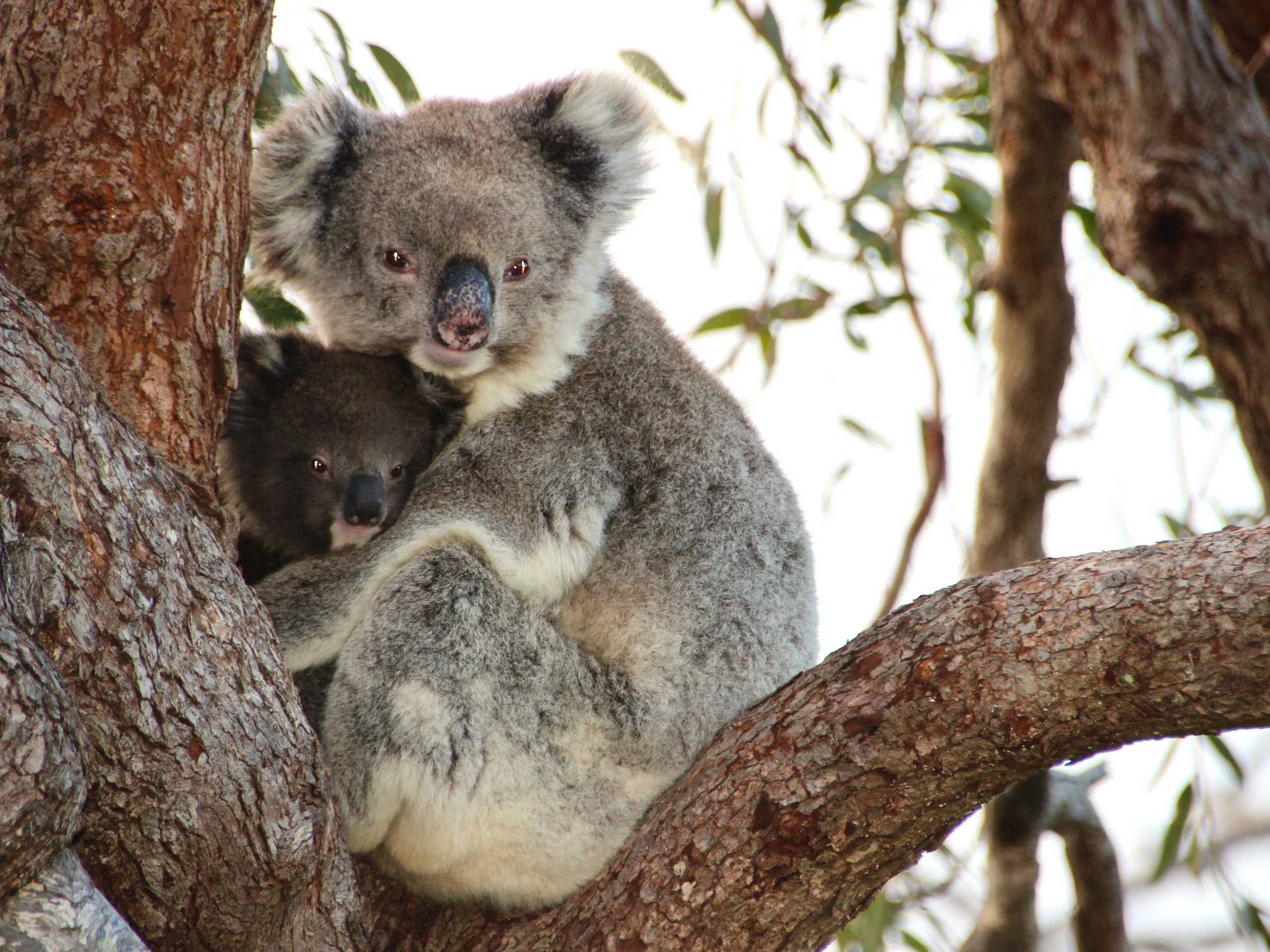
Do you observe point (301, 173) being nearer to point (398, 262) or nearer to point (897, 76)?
point (398, 262)

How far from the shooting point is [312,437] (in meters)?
2.64

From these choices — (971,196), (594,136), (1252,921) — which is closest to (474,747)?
(594,136)

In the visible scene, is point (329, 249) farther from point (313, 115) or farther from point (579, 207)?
point (579, 207)

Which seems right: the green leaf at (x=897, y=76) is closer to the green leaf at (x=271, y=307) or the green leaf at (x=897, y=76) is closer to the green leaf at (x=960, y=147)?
the green leaf at (x=960, y=147)

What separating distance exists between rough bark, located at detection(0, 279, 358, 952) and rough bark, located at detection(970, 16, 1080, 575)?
2.37 meters

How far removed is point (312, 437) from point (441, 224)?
536mm

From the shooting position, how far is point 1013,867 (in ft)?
10.5

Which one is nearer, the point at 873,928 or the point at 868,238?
the point at 873,928

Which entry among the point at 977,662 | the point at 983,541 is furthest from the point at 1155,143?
the point at 977,662

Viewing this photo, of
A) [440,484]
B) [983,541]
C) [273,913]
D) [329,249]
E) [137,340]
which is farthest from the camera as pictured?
[983,541]

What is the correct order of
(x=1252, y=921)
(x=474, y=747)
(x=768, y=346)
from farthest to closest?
(x=768, y=346)
(x=1252, y=921)
(x=474, y=747)

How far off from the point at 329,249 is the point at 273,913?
1.45 meters

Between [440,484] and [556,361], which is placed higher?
[556,361]

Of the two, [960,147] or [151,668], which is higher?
[960,147]
